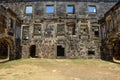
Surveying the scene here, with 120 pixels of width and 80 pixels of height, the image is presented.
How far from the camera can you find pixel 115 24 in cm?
1809

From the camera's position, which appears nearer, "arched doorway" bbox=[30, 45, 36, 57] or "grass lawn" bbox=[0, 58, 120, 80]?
"grass lawn" bbox=[0, 58, 120, 80]

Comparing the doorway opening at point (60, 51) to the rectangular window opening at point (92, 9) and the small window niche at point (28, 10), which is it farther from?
the rectangular window opening at point (92, 9)

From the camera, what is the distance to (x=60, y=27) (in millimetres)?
22812

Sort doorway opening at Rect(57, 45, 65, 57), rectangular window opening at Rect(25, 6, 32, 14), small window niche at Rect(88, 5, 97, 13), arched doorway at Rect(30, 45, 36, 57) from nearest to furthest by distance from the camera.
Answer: doorway opening at Rect(57, 45, 65, 57)
arched doorway at Rect(30, 45, 36, 57)
small window niche at Rect(88, 5, 97, 13)
rectangular window opening at Rect(25, 6, 32, 14)

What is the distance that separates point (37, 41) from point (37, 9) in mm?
4456

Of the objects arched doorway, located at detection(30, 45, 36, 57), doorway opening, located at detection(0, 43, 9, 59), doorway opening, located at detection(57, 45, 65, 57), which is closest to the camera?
doorway opening, located at detection(57, 45, 65, 57)

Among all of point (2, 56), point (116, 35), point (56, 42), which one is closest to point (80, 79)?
point (116, 35)

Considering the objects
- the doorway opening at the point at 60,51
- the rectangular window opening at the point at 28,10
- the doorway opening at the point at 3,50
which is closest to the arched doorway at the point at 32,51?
the doorway opening at the point at 60,51

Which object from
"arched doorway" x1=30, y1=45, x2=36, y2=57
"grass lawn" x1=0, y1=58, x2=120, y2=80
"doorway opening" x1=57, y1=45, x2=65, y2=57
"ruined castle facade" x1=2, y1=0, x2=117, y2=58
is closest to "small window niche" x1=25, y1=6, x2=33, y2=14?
A: "ruined castle facade" x1=2, y1=0, x2=117, y2=58

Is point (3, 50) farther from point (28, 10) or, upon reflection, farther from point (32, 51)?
point (28, 10)

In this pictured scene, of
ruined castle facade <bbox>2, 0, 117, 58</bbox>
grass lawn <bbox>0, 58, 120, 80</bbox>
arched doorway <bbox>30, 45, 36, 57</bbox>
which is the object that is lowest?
grass lawn <bbox>0, 58, 120, 80</bbox>

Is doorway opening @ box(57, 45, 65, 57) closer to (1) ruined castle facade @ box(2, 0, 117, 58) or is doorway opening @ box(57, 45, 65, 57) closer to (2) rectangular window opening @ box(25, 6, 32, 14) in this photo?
(1) ruined castle facade @ box(2, 0, 117, 58)

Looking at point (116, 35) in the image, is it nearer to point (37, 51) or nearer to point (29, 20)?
point (37, 51)

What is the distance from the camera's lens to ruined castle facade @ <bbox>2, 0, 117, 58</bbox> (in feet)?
73.1
